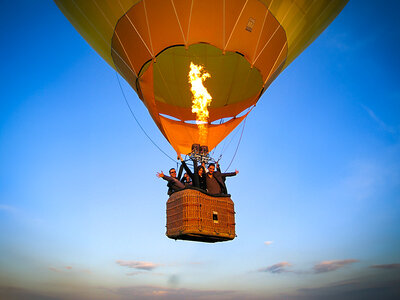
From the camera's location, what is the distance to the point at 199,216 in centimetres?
407

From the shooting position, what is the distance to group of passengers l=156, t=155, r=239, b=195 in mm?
4445

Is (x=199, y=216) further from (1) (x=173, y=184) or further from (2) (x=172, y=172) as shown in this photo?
(2) (x=172, y=172)

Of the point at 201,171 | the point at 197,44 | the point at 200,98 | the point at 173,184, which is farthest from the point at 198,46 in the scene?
the point at 173,184

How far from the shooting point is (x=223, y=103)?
5.94 meters

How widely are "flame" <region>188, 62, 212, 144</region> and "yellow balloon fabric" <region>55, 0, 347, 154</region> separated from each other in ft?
0.28

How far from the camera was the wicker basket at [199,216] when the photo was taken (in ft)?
13.3

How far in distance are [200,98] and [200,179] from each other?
5.54 feet

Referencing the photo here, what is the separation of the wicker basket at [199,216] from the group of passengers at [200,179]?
148 millimetres

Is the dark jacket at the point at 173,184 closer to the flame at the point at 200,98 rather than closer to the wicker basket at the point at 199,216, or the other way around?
the wicker basket at the point at 199,216

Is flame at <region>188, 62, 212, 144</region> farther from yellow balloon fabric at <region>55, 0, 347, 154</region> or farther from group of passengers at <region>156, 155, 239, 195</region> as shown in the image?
group of passengers at <region>156, 155, 239, 195</region>

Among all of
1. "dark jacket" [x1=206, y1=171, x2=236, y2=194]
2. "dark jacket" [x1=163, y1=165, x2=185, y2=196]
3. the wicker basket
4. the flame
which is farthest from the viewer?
the flame

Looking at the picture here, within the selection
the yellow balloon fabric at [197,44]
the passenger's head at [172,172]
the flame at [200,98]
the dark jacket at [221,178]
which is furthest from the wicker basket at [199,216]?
the flame at [200,98]

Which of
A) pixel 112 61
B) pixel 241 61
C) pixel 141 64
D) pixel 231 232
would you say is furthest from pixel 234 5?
pixel 231 232

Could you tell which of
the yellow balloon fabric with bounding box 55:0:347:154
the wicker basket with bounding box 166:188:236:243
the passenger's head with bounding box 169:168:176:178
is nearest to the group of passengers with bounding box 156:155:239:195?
the passenger's head with bounding box 169:168:176:178
